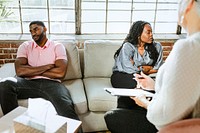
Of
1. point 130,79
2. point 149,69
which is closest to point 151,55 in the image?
point 149,69

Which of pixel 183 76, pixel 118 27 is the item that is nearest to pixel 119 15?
pixel 118 27

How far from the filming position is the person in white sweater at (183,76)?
0.91 meters

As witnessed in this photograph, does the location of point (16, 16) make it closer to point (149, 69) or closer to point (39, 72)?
point (39, 72)

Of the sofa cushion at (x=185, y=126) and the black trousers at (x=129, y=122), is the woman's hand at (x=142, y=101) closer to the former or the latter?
the black trousers at (x=129, y=122)

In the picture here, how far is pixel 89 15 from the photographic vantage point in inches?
130

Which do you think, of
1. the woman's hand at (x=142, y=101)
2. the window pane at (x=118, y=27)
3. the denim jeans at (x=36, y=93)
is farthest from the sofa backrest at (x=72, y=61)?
the woman's hand at (x=142, y=101)

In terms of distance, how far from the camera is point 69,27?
329cm

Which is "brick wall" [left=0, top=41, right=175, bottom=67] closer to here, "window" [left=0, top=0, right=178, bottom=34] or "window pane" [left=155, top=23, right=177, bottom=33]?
"window" [left=0, top=0, right=178, bottom=34]

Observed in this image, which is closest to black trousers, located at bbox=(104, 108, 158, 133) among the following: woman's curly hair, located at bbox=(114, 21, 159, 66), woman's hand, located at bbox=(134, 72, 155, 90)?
woman's hand, located at bbox=(134, 72, 155, 90)

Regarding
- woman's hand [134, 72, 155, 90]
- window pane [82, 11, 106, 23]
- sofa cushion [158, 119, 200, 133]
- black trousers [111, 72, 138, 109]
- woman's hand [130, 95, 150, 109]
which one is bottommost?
black trousers [111, 72, 138, 109]

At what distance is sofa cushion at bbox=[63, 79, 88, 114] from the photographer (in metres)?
2.23

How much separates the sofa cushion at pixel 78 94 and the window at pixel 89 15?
94 cm

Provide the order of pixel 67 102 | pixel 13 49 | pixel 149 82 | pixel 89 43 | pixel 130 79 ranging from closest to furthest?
1. pixel 149 82
2. pixel 67 102
3. pixel 130 79
4. pixel 89 43
5. pixel 13 49

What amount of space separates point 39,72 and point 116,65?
32.8 inches
